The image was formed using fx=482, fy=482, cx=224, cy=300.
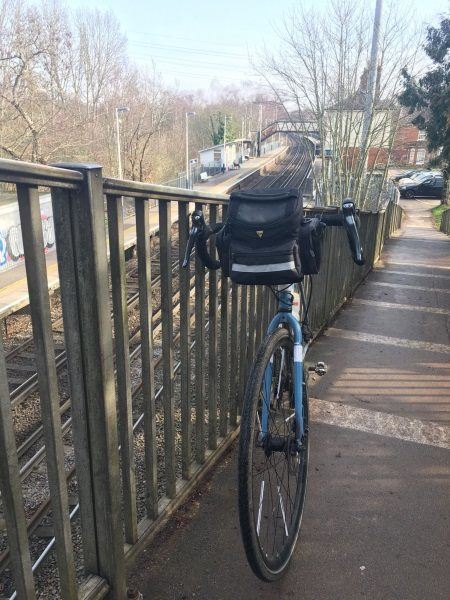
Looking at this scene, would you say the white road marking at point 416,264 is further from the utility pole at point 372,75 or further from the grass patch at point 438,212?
the grass patch at point 438,212

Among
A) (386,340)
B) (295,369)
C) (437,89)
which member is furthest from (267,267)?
(437,89)

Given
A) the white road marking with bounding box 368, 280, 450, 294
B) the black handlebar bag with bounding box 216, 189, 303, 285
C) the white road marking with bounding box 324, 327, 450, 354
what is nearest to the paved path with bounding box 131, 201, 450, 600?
the white road marking with bounding box 324, 327, 450, 354

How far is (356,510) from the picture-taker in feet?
7.99

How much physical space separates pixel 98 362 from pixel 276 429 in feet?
3.09

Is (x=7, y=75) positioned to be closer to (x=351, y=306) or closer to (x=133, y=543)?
(x=351, y=306)

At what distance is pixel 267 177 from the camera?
153ft

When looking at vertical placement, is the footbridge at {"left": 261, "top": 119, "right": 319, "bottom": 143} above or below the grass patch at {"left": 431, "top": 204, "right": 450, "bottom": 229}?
above

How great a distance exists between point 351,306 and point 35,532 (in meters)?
4.79

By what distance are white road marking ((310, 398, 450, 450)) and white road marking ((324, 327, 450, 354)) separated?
1.69 m

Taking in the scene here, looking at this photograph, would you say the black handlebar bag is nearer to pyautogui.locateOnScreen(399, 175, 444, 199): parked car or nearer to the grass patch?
the grass patch

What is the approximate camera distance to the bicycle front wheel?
5.77 feet

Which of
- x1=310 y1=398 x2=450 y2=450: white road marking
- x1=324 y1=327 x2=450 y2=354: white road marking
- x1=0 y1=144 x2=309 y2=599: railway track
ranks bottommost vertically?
x1=0 y1=144 x2=309 y2=599: railway track

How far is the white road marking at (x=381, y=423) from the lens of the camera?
3.15 metres

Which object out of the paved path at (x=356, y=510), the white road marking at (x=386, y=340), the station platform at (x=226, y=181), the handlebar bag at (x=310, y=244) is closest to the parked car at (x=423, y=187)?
the station platform at (x=226, y=181)
